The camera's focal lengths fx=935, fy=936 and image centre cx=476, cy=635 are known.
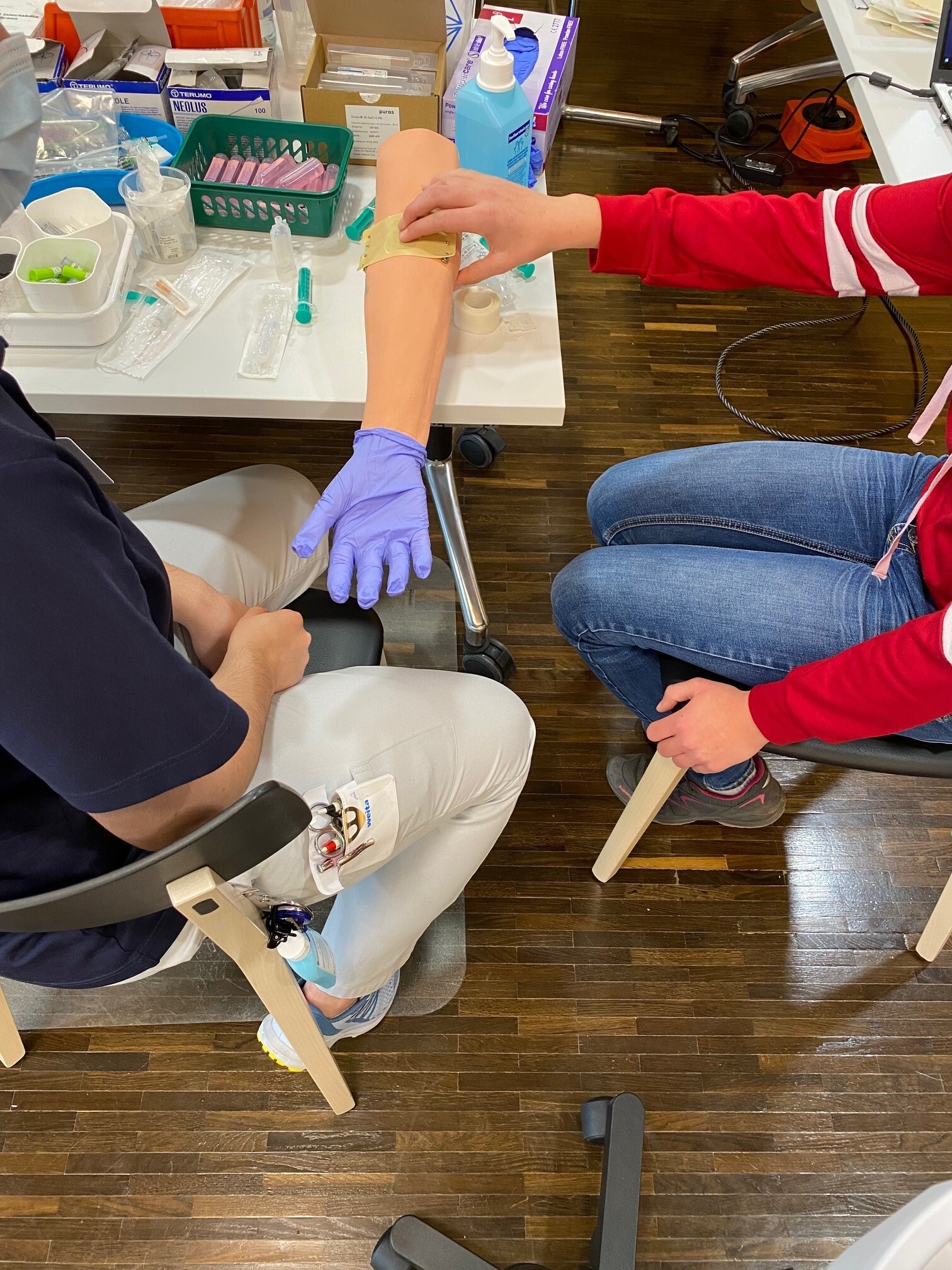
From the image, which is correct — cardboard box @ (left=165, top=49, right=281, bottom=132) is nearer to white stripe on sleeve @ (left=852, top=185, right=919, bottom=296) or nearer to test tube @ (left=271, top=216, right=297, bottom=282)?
test tube @ (left=271, top=216, right=297, bottom=282)

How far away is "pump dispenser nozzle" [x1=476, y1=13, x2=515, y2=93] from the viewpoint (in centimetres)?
113

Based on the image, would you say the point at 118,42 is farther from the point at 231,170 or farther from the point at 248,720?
the point at 248,720

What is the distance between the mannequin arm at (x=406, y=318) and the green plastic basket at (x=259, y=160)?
0.09 m

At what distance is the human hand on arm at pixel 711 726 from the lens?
1119 millimetres

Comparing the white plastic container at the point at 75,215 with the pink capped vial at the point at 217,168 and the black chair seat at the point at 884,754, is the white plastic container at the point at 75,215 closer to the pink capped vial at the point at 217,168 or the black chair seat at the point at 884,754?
the pink capped vial at the point at 217,168

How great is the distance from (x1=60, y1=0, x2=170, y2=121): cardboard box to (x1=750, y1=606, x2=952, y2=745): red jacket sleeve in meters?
1.15

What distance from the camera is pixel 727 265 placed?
51.4 inches

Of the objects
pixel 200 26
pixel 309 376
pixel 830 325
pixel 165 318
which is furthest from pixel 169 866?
pixel 830 325

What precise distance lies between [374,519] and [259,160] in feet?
2.00

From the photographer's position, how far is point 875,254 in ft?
4.09

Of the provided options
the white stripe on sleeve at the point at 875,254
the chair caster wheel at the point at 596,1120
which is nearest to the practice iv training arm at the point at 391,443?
the white stripe on sleeve at the point at 875,254

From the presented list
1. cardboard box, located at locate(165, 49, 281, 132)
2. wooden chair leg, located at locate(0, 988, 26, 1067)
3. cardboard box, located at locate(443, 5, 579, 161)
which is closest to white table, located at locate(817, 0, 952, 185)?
cardboard box, located at locate(443, 5, 579, 161)

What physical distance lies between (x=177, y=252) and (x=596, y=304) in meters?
1.47

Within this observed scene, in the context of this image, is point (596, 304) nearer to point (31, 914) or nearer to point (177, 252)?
point (177, 252)
